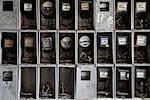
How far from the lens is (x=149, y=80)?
3.37 m

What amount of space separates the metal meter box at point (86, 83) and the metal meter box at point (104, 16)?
1.45ft

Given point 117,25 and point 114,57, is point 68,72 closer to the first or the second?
point 114,57

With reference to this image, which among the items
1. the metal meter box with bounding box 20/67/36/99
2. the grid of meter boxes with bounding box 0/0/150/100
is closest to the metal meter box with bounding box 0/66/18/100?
the grid of meter boxes with bounding box 0/0/150/100

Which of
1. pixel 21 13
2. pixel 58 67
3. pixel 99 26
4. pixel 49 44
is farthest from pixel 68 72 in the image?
pixel 21 13

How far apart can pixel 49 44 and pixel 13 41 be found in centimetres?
39

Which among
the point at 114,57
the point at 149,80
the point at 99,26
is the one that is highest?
the point at 99,26

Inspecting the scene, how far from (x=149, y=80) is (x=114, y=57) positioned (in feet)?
1.48

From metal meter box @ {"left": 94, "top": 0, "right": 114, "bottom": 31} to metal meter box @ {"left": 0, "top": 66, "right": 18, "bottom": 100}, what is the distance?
3.30 feet

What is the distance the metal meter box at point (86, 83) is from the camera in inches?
130

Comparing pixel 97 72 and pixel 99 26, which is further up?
pixel 99 26

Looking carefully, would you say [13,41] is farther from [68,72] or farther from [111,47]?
[111,47]

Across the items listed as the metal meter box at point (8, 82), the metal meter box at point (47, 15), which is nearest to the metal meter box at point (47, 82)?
the metal meter box at point (8, 82)

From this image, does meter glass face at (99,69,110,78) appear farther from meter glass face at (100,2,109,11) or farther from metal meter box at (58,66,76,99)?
meter glass face at (100,2,109,11)

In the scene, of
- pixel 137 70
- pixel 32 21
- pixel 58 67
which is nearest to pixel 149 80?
pixel 137 70
